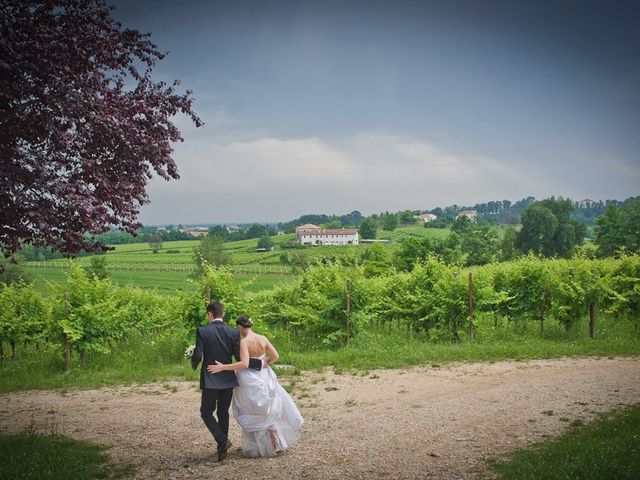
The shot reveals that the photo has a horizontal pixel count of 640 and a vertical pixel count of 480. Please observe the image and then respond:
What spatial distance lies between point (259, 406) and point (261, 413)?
14 centimetres

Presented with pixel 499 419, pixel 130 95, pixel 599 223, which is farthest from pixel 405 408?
pixel 599 223

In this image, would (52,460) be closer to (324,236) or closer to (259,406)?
(259,406)

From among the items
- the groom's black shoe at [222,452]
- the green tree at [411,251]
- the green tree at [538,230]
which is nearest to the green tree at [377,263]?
the green tree at [411,251]

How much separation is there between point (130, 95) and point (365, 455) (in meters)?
7.01

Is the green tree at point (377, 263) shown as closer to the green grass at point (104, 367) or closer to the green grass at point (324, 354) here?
the green grass at point (324, 354)

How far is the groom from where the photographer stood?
7777 millimetres

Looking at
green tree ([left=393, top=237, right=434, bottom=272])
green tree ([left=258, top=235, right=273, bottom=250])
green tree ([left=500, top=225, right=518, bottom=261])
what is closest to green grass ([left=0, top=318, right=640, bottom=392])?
green tree ([left=393, top=237, right=434, bottom=272])

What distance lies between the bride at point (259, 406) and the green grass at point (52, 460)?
5.85 ft

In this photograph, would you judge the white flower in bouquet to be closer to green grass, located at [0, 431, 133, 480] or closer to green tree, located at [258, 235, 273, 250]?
green grass, located at [0, 431, 133, 480]

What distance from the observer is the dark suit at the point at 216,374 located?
778 centimetres

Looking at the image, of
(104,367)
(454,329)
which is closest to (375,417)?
(454,329)

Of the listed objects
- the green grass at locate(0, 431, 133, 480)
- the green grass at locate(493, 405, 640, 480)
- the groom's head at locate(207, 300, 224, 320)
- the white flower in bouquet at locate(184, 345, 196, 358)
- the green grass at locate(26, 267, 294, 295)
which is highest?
the groom's head at locate(207, 300, 224, 320)

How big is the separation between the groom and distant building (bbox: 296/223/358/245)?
124816mm

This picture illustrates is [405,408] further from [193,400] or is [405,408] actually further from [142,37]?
[142,37]
